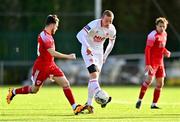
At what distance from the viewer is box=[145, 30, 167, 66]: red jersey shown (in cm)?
1577

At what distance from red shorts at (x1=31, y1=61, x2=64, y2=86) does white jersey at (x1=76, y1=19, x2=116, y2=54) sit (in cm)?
95

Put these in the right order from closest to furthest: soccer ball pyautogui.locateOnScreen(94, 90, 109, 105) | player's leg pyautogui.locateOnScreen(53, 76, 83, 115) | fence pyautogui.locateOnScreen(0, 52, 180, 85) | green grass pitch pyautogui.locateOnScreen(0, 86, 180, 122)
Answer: green grass pitch pyautogui.locateOnScreen(0, 86, 180, 122), player's leg pyautogui.locateOnScreen(53, 76, 83, 115), soccer ball pyautogui.locateOnScreen(94, 90, 109, 105), fence pyautogui.locateOnScreen(0, 52, 180, 85)

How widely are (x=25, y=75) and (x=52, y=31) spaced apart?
59.2 ft

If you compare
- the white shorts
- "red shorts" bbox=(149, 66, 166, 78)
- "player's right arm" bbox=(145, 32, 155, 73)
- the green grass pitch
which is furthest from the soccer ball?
"red shorts" bbox=(149, 66, 166, 78)

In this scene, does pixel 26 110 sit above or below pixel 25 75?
above

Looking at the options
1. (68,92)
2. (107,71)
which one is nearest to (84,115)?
(68,92)

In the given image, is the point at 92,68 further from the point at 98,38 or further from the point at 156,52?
the point at 156,52

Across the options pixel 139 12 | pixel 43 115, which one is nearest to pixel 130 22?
pixel 139 12

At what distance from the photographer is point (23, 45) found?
1278 inches

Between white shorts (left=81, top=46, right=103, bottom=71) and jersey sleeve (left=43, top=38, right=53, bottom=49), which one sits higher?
jersey sleeve (left=43, top=38, right=53, bottom=49)

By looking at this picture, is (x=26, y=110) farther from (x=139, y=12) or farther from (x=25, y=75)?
(x=139, y=12)

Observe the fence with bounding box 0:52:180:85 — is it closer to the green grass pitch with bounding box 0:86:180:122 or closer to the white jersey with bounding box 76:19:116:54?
the green grass pitch with bounding box 0:86:180:122

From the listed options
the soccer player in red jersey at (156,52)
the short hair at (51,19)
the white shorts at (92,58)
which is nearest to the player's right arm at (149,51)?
the soccer player in red jersey at (156,52)

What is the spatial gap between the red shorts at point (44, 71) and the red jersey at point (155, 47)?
2191mm
